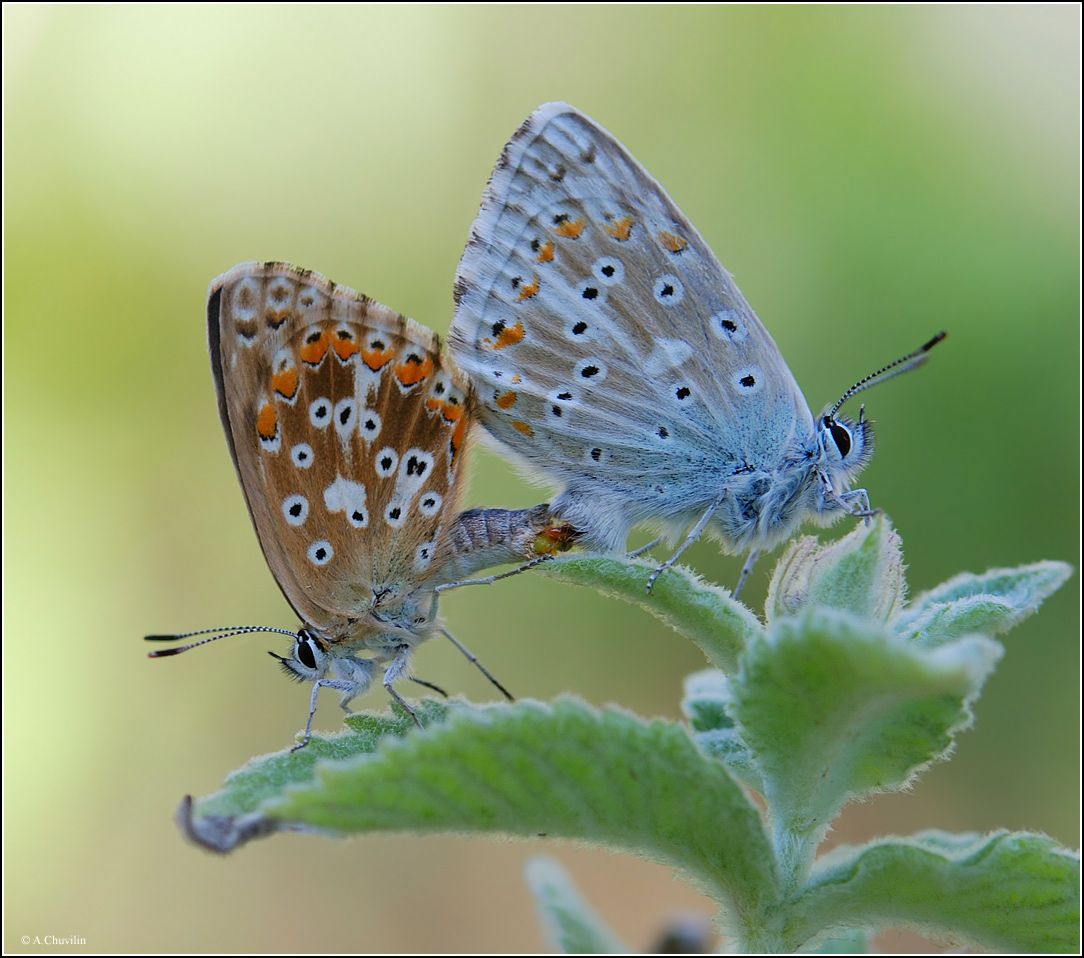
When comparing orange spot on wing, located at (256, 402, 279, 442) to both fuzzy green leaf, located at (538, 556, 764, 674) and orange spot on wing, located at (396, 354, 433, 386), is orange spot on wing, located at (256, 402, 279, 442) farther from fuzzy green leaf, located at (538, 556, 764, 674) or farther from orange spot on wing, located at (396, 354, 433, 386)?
fuzzy green leaf, located at (538, 556, 764, 674)

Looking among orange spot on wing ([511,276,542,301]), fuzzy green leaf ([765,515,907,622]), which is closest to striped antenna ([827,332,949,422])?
orange spot on wing ([511,276,542,301])

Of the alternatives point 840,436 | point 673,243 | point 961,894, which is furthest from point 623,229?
point 961,894

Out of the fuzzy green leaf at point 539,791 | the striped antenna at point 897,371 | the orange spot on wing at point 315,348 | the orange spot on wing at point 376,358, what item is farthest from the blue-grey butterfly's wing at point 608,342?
the fuzzy green leaf at point 539,791

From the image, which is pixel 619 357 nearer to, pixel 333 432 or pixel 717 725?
pixel 333 432

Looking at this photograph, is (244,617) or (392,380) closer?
(392,380)

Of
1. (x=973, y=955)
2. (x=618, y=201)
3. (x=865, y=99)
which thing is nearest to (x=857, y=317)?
(x=865, y=99)

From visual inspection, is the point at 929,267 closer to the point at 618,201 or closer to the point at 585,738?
the point at 618,201

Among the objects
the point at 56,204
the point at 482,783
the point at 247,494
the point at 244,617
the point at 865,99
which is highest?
the point at 865,99
